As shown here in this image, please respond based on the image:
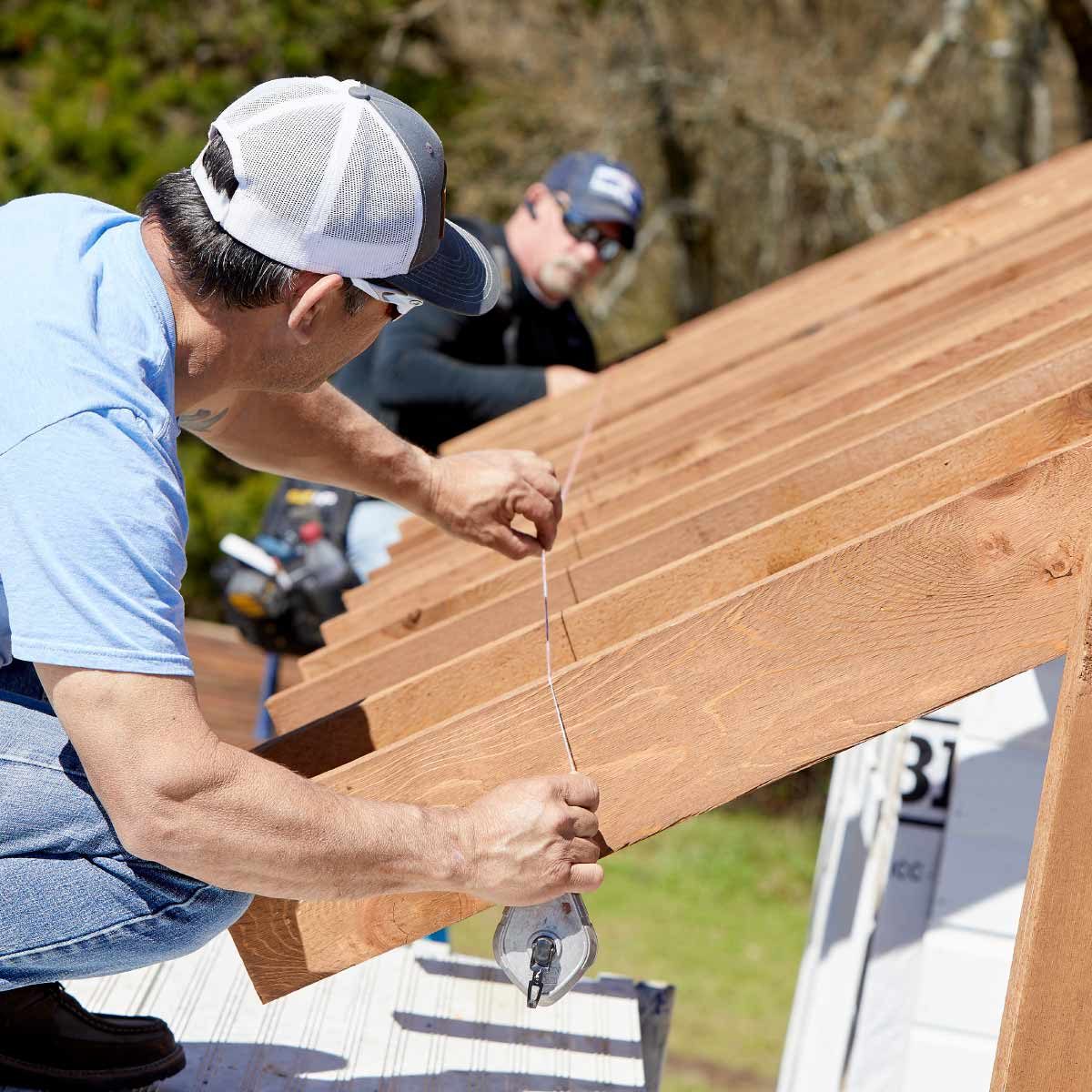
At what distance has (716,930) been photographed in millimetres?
8234

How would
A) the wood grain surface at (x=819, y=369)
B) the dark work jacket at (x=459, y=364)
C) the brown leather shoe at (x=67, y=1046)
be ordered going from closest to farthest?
the brown leather shoe at (x=67, y=1046) → the wood grain surface at (x=819, y=369) → the dark work jacket at (x=459, y=364)

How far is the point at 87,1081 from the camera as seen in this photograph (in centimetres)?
229

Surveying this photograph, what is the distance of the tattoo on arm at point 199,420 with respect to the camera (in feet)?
7.44

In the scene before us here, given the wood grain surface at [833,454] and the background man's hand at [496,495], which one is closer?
the wood grain surface at [833,454]

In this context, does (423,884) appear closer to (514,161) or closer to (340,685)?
(340,685)

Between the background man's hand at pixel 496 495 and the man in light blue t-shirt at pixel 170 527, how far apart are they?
18.0 inches

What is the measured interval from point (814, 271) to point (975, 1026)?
2.82 metres

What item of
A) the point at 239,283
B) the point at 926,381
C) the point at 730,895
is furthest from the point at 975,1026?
the point at 730,895

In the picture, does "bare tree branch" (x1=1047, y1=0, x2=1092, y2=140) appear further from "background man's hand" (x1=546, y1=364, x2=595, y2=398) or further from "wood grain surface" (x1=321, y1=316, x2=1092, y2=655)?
"wood grain surface" (x1=321, y1=316, x2=1092, y2=655)

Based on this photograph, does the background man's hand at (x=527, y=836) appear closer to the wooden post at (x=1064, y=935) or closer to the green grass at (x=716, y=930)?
the wooden post at (x=1064, y=935)

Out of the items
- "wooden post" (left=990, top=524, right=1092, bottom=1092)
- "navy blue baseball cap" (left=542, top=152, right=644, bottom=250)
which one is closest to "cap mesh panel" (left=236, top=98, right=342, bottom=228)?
"wooden post" (left=990, top=524, right=1092, bottom=1092)

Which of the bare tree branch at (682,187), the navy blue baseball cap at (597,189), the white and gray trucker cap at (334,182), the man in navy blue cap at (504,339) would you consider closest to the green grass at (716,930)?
the bare tree branch at (682,187)

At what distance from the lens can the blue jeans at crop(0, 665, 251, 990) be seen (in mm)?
1921

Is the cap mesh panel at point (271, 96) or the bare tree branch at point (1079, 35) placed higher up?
the bare tree branch at point (1079, 35)
